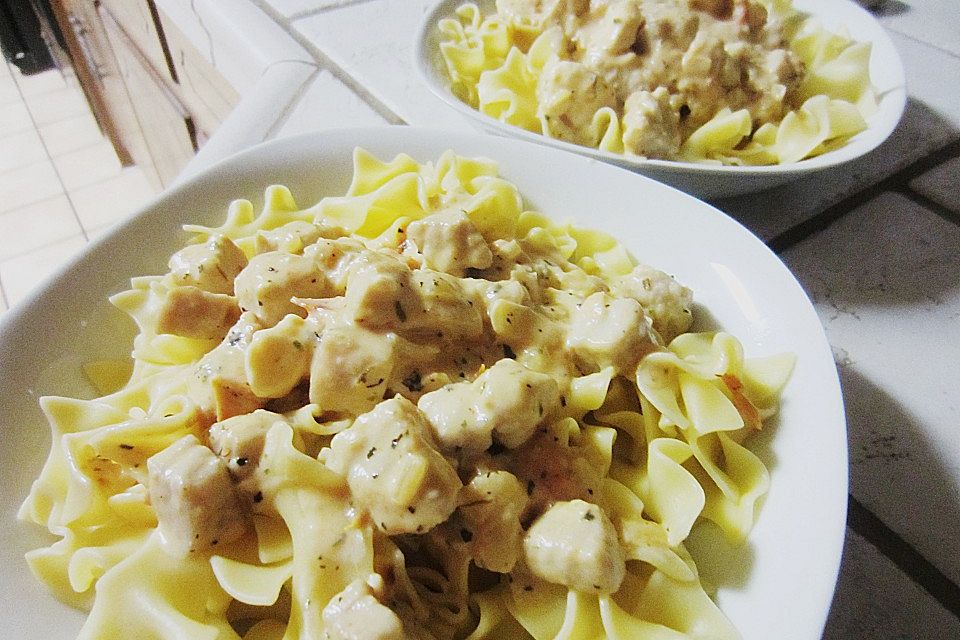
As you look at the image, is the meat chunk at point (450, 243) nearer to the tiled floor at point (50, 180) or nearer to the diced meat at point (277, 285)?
the diced meat at point (277, 285)

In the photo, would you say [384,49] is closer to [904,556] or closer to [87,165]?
[904,556]

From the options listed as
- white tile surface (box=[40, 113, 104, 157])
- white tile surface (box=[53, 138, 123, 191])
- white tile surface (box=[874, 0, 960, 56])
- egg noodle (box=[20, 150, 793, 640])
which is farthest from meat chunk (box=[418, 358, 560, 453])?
white tile surface (box=[40, 113, 104, 157])

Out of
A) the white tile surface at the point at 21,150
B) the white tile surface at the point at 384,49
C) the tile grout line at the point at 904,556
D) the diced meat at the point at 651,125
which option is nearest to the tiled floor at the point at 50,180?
the white tile surface at the point at 21,150

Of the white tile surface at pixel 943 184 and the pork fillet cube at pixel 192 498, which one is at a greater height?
the pork fillet cube at pixel 192 498

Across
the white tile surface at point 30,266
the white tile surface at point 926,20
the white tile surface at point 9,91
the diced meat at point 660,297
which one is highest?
the diced meat at point 660,297

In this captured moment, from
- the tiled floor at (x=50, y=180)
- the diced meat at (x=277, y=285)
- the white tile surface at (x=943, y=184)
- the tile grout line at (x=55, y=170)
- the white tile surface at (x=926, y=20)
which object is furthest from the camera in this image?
the tile grout line at (x=55, y=170)

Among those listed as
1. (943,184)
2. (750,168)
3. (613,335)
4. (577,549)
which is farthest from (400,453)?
(943,184)
